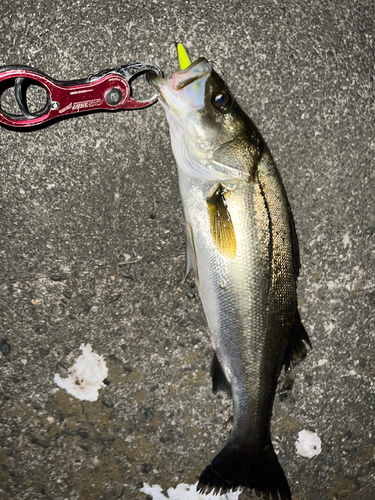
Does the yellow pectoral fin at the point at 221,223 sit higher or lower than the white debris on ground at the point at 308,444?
higher

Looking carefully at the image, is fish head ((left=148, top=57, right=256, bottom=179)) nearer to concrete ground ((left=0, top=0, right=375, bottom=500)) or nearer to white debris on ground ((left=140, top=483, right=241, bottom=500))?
concrete ground ((left=0, top=0, right=375, bottom=500))

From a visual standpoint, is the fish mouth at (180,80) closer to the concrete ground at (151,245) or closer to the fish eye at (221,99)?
the fish eye at (221,99)

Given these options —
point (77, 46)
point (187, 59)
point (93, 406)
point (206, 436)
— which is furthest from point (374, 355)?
point (77, 46)

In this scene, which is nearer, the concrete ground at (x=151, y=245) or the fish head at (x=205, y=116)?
the fish head at (x=205, y=116)

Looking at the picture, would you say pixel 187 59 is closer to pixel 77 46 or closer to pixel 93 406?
pixel 77 46

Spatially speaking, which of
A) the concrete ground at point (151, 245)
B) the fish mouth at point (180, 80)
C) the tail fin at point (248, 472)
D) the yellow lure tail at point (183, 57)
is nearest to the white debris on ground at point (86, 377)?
the concrete ground at point (151, 245)

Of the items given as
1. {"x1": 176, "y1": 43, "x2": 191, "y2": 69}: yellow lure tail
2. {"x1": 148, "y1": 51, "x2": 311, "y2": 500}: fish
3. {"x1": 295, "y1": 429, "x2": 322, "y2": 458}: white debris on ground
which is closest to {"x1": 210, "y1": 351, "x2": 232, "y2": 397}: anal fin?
{"x1": 148, "y1": 51, "x2": 311, "y2": 500}: fish

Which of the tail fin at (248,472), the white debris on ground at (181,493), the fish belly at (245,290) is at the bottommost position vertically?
the white debris on ground at (181,493)
